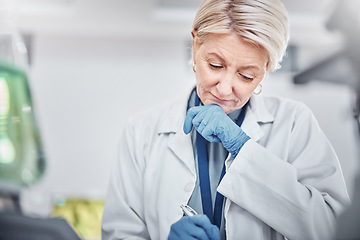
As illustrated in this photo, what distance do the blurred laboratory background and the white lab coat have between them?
2.48 ft

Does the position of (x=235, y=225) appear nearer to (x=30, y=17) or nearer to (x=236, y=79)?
(x=236, y=79)

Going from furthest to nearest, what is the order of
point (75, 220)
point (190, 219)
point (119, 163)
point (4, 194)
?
point (75, 220) < point (119, 163) < point (190, 219) < point (4, 194)

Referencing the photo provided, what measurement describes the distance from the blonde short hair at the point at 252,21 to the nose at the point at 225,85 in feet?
0.35

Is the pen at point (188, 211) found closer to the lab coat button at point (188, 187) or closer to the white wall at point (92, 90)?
the lab coat button at point (188, 187)

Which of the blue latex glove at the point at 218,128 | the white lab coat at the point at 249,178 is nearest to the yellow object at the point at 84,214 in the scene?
the white lab coat at the point at 249,178

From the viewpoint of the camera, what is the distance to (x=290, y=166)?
0.84 meters

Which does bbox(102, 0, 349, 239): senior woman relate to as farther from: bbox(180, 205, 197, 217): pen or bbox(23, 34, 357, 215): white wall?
bbox(23, 34, 357, 215): white wall

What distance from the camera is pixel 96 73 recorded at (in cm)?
229

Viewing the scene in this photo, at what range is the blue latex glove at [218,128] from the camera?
861 mm

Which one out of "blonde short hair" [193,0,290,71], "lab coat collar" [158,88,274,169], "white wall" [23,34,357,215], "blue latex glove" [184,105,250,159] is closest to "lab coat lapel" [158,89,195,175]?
"lab coat collar" [158,88,274,169]

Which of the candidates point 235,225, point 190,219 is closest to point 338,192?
point 235,225

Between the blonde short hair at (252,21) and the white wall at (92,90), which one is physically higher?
the blonde short hair at (252,21)

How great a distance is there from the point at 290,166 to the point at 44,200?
614 millimetres

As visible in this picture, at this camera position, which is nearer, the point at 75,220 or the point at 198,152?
the point at 198,152
